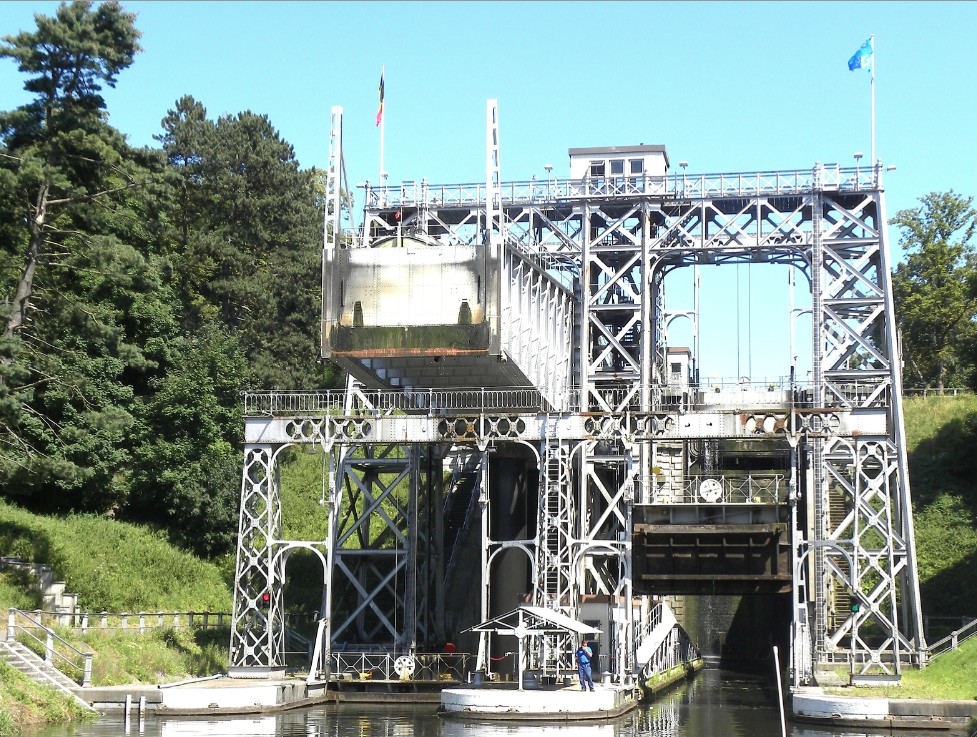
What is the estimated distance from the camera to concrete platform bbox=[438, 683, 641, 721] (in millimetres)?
44719

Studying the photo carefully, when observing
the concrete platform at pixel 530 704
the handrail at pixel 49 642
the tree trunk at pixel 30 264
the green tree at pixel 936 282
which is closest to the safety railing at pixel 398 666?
the concrete platform at pixel 530 704

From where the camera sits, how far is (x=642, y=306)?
6381 centimetres

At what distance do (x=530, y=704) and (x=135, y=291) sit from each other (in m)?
31.8

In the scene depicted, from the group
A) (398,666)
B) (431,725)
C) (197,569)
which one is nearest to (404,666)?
(398,666)

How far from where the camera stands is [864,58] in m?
64.7

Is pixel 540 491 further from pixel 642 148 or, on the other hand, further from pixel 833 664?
pixel 642 148

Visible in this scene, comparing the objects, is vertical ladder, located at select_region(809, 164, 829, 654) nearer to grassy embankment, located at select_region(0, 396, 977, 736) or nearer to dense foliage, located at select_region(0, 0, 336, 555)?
grassy embankment, located at select_region(0, 396, 977, 736)

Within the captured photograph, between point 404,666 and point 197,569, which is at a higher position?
point 197,569

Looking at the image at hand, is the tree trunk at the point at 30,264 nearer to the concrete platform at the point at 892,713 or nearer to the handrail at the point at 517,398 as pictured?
the handrail at the point at 517,398

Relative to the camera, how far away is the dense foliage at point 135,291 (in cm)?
5316

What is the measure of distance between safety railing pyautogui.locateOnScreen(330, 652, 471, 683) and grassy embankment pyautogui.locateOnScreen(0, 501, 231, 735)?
201 inches

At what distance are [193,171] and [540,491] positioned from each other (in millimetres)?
46562

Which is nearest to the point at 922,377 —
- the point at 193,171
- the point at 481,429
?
the point at 193,171

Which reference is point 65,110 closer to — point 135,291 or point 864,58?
point 135,291
